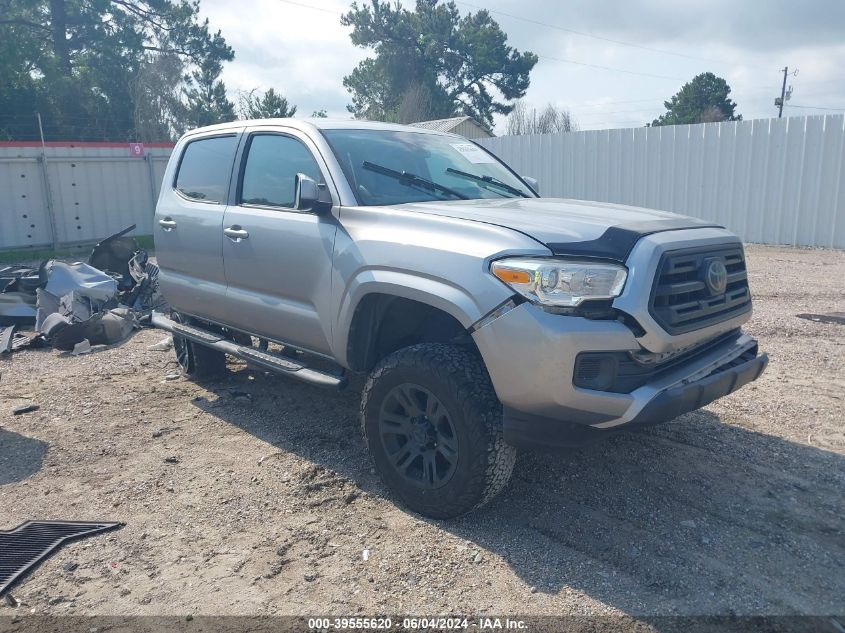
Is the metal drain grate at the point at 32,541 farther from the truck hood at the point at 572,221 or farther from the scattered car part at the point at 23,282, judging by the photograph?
the scattered car part at the point at 23,282

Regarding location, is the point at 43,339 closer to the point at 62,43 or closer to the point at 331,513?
the point at 331,513

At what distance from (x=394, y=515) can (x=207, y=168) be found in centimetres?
307

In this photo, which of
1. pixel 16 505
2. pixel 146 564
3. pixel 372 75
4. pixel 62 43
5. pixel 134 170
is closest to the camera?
pixel 146 564

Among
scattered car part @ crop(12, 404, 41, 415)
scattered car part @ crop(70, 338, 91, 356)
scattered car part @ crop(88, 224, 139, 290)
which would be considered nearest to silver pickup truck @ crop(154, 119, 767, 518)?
scattered car part @ crop(12, 404, 41, 415)

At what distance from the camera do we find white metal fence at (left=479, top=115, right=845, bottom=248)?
43.1 ft

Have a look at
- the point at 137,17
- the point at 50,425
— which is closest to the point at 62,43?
the point at 137,17

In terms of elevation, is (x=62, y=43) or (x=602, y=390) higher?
(x=62, y=43)

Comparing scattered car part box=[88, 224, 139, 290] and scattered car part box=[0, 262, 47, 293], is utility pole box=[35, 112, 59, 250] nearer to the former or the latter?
scattered car part box=[88, 224, 139, 290]

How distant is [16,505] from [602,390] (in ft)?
10.9

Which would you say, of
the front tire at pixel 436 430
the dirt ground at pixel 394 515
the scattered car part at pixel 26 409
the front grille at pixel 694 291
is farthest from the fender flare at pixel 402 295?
the scattered car part at pixel 26 409

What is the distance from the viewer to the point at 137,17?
30.7 m

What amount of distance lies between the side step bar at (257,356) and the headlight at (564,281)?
4.71 feet

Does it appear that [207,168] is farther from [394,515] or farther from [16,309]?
[16,309]

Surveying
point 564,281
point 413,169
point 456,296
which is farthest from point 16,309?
point 564,281
